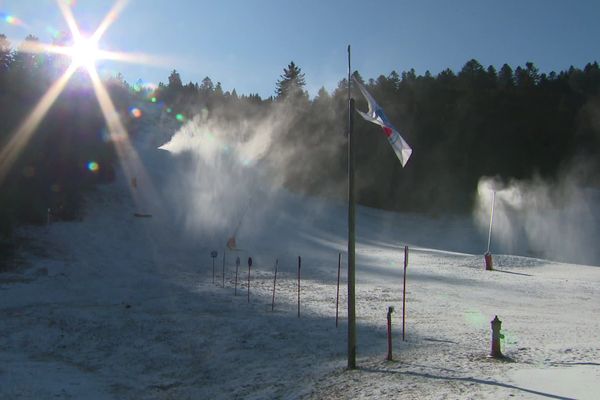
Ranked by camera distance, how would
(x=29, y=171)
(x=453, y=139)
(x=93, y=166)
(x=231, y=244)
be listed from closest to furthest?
(x=231, y=244) → (x=29, y=171) → (x=93, y=166) → (x=453, y=139)

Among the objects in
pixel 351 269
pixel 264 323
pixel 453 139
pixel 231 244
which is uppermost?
pixel 453 139

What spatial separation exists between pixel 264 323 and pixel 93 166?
2967 cm

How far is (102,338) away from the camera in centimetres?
1307

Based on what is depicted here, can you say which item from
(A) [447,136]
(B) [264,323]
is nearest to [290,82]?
(A) [447,136]

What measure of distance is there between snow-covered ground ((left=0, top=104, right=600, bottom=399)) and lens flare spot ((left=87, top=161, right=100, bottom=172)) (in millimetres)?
5471

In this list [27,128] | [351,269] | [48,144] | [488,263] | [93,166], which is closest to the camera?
[351,269]

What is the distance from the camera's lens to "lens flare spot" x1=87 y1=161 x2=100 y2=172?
39.1 metres

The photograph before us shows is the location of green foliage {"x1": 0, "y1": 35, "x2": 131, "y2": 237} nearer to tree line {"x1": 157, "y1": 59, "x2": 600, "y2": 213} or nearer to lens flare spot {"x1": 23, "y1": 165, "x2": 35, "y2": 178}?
lens flare spot {"x1": 23, "y1": 165, "x2": 35, "y2": 178}

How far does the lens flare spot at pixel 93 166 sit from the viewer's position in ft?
128

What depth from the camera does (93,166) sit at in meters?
39.6

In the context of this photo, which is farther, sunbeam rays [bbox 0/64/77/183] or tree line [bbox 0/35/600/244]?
tree line [bbox 0/35/600/244]

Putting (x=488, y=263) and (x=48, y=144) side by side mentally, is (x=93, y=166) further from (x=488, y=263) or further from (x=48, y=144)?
(x=488, y=263)

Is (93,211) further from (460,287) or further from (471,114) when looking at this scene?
(471,114)

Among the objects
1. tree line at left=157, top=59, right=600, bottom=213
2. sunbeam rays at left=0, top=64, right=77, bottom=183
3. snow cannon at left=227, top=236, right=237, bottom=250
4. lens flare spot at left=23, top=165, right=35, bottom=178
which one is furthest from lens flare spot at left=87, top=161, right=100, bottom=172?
tree line at left=157, top=59, right=600, bottom=213
